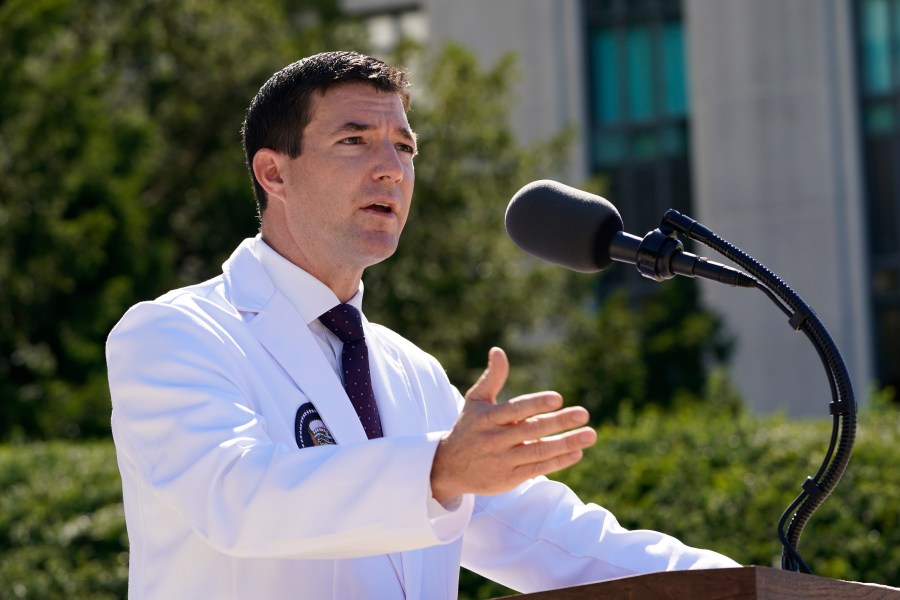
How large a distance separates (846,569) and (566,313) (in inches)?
531

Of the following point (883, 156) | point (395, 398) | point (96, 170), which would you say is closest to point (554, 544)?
point (395, 398)

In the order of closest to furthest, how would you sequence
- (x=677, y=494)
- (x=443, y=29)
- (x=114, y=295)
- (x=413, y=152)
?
A: (x=413, y=152)
(x=677, y=494)
(x=114, y=295)
(x=443, y=29)

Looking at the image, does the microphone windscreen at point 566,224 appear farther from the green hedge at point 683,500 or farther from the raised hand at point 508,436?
the green hedge at point 683,500

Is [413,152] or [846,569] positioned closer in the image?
[413,152]

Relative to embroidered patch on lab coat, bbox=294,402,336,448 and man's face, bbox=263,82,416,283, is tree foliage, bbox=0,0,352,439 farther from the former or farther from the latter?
embroidered patch on lab coat, bbox=294,402,336,448

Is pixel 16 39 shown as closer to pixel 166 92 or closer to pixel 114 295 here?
pixel 114 295

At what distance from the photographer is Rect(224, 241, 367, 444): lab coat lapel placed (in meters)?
3.02

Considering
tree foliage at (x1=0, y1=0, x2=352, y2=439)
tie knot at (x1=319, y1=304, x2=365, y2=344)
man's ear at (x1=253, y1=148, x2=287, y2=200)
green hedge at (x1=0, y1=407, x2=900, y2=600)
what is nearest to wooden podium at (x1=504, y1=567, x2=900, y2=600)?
tie knot at (x1=319, y1=304, x2=365, y2=344)

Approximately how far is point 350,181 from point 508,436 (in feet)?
3.76

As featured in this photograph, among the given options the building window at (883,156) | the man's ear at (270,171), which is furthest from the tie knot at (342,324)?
the building window at (883,156)

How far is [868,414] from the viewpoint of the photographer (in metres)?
8.62

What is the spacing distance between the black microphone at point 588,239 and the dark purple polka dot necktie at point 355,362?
45 cm

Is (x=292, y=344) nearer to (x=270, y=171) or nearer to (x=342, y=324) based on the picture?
(x=342, y=324)

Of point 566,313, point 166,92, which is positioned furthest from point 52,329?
point 566,313
